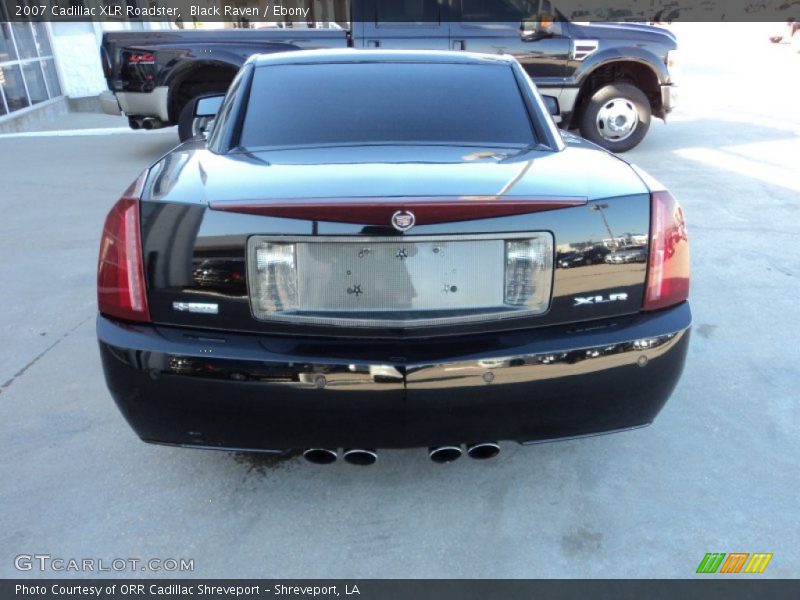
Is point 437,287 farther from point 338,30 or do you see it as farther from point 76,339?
point 338,30

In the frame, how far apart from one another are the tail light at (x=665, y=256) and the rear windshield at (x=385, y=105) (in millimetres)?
724

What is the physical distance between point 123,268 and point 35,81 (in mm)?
12677

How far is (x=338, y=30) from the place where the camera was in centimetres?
759

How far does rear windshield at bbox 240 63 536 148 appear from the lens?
2623 millimetres

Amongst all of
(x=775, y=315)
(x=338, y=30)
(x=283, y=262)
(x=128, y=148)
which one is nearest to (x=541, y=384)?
(x=283, y=262)

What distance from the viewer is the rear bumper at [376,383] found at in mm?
1909

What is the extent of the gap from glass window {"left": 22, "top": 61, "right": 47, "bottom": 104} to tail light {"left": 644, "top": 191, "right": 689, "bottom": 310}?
1301 cm

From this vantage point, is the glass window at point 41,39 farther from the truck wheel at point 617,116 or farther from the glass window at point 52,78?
the truck wheel at point 617,116

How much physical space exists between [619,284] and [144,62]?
704cm

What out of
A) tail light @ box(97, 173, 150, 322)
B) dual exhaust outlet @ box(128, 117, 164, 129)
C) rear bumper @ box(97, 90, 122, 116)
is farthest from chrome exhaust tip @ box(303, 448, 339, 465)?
rear bumper @ box(97, 90, 122, 116)

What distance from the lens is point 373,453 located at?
2.12 meters

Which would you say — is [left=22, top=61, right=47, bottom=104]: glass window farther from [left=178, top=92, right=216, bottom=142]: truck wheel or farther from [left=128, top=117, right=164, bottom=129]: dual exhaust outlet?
[left=178, top=92, right=216, bottom=142]: truck wheel
